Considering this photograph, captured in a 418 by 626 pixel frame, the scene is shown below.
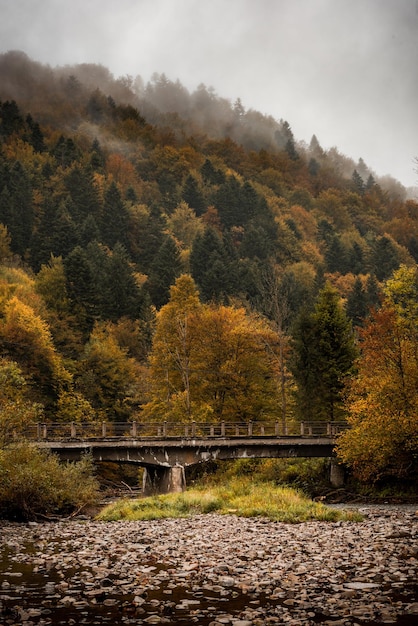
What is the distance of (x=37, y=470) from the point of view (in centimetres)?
3017

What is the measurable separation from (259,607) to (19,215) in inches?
4369

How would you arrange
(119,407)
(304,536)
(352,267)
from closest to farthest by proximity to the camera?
(304,536) → (119,407) → (352,267)

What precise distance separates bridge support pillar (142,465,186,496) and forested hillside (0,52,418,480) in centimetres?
626

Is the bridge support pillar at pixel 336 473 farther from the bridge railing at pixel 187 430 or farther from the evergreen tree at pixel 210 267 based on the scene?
the evergreen tree at pixel 210 267

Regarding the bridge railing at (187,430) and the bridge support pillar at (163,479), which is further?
the bridge railing at (187,430)

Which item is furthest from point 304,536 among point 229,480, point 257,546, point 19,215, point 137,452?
point 19,215

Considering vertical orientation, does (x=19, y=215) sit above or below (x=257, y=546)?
above

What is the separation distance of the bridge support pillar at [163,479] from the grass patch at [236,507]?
9.30m

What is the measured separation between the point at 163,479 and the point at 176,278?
1536 inches

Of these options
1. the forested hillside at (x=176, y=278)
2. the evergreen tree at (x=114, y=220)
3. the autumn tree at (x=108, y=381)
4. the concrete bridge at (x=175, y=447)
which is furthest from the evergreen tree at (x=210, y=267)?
the concrete bridge at (x=175, y=447)

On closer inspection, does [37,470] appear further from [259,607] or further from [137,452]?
[259,607]

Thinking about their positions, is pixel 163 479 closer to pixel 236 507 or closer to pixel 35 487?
pixel 236 507

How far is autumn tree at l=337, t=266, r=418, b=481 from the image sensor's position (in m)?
35.7

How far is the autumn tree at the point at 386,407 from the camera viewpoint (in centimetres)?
3572
